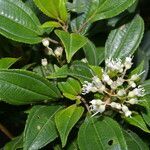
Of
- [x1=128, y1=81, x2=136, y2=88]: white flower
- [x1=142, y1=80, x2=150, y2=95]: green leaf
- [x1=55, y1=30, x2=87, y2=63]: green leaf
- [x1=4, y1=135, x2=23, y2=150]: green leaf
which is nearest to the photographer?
[x1=55, y1=30, x2=87, y2=63]: green leaf

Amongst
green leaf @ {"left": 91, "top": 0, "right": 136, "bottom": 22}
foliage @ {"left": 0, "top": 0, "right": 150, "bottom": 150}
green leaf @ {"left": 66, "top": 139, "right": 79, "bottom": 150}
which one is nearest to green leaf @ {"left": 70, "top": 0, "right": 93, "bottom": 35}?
foliage @ {"left": 0, "top": 0, "right": 150, "bottom": 150}

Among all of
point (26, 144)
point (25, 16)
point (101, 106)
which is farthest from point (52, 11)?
point (26, 144)

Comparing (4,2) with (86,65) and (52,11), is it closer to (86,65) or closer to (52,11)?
(52,11)

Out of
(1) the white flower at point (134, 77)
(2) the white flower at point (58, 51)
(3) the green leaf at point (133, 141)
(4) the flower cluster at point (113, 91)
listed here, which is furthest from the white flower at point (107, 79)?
(3) the green leaf at point (133, 141)

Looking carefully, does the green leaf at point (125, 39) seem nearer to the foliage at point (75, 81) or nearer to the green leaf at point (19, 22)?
→ the foliage at point (75, 81)

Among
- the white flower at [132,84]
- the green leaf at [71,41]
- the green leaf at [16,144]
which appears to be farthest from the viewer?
the green leaf at [16,144]

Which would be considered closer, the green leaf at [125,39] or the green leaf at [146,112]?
the green leaf at [146,112]

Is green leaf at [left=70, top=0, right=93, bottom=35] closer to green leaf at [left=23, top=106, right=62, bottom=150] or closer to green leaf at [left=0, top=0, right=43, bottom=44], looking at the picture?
green leaf at [left=0, top=0, right=43, bottom=44]
